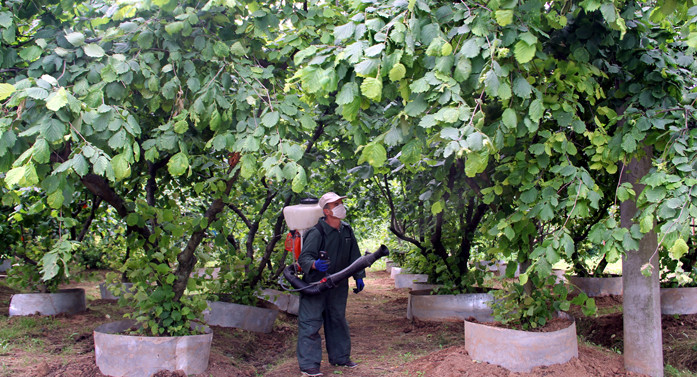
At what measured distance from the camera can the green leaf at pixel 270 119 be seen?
3350 millimetres

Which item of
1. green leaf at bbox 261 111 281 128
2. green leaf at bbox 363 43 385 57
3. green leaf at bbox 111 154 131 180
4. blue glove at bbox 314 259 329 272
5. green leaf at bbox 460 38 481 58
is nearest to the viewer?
green leaf at bbox 363 43 385 57

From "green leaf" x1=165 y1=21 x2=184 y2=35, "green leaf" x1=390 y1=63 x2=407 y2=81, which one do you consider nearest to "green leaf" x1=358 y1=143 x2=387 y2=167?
"green leaf" x1=390 y1=63 x2=407 y2=81

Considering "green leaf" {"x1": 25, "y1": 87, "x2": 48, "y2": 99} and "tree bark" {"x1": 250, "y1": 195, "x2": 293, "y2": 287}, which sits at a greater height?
"green leaf" {"x1": 25, "y1": 87, "x2": 48, "y2": 99}

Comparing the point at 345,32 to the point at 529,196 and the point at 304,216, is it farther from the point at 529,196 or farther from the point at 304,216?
the point at 304,216

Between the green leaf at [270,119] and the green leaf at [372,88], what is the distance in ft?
3.06

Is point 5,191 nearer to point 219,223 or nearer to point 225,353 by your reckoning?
point 219,223

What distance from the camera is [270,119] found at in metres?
3.38

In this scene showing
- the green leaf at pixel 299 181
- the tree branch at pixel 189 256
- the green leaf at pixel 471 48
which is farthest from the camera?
the tree branch at pixel 189 256

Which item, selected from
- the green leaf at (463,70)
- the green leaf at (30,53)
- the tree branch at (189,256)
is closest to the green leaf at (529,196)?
the green leaf at (463,70)

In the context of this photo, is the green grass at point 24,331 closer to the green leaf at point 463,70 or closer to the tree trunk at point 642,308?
the green leaf at point 463,70

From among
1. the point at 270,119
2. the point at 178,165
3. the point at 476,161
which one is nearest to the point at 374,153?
the point at 476,161

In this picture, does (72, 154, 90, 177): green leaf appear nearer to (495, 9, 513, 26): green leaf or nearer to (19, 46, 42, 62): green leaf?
→ (19, 46, 42, 62): green leaf

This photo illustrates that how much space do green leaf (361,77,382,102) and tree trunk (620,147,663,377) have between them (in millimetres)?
2594

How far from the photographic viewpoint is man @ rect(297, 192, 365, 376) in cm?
459
